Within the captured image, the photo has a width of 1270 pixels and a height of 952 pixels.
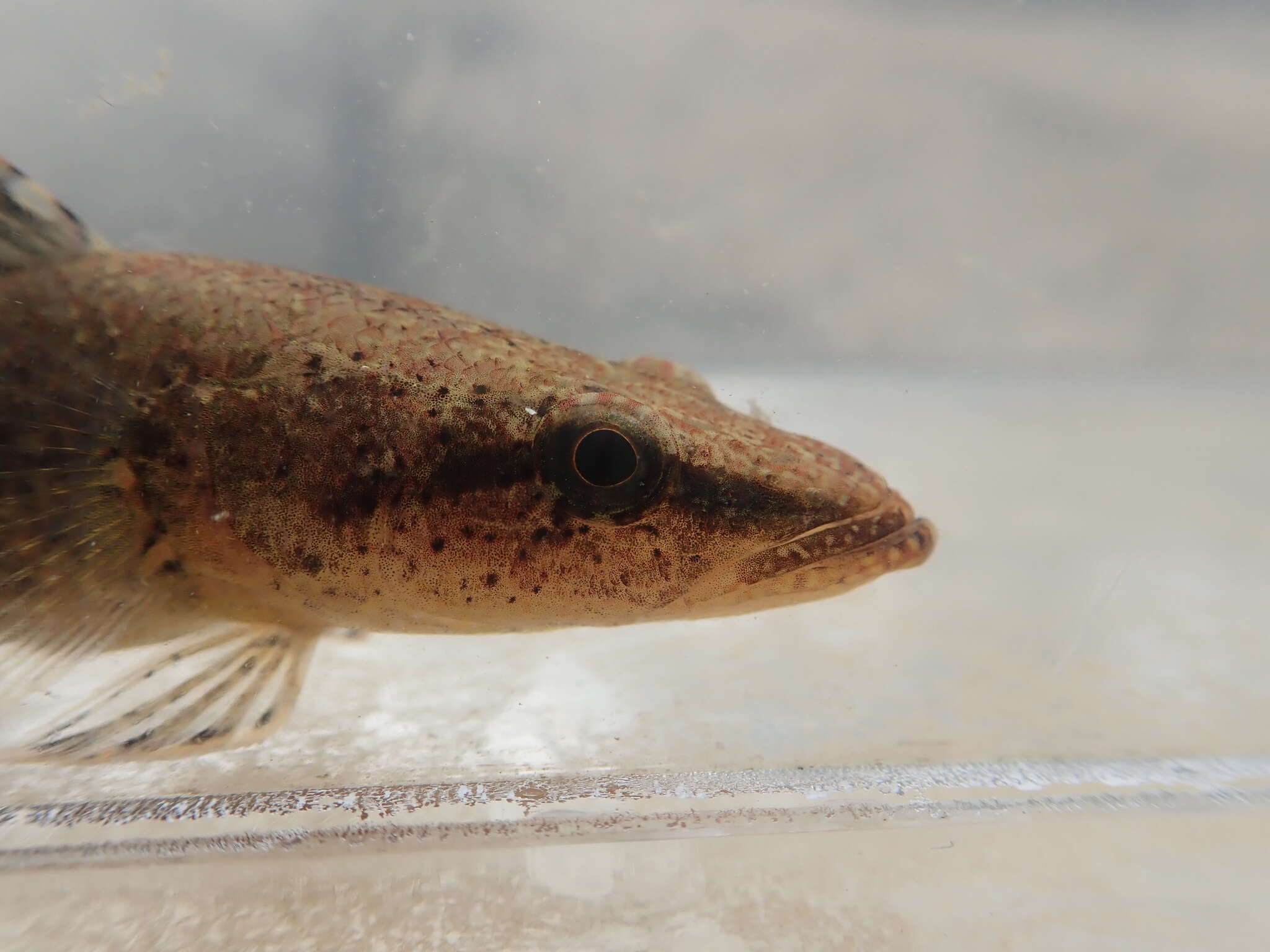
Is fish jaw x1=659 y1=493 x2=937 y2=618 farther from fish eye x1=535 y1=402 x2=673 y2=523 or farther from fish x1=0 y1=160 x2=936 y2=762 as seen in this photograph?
fish eye x1=535 y1=402 x2=673 y2=523

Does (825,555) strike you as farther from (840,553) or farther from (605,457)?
(605,457)

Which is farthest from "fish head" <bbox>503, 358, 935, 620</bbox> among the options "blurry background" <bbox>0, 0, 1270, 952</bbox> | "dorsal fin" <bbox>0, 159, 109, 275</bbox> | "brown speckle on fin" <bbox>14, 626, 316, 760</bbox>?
"dorsal fin" <bbox>0, 159, 109, 275</bbox>

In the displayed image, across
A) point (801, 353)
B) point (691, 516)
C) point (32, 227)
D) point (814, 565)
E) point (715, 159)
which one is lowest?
point (814, 565)

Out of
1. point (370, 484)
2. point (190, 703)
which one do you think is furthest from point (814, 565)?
point (190, 703)

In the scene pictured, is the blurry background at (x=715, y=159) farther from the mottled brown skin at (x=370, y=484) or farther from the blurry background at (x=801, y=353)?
the mottled brown skin at (x=370, y=484)

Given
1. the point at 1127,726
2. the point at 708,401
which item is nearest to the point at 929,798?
the point at 1127,726

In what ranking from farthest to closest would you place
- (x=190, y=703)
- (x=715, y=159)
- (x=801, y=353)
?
(x=801, y=353) → (x=715, y=159) → (x=190, y=703)
